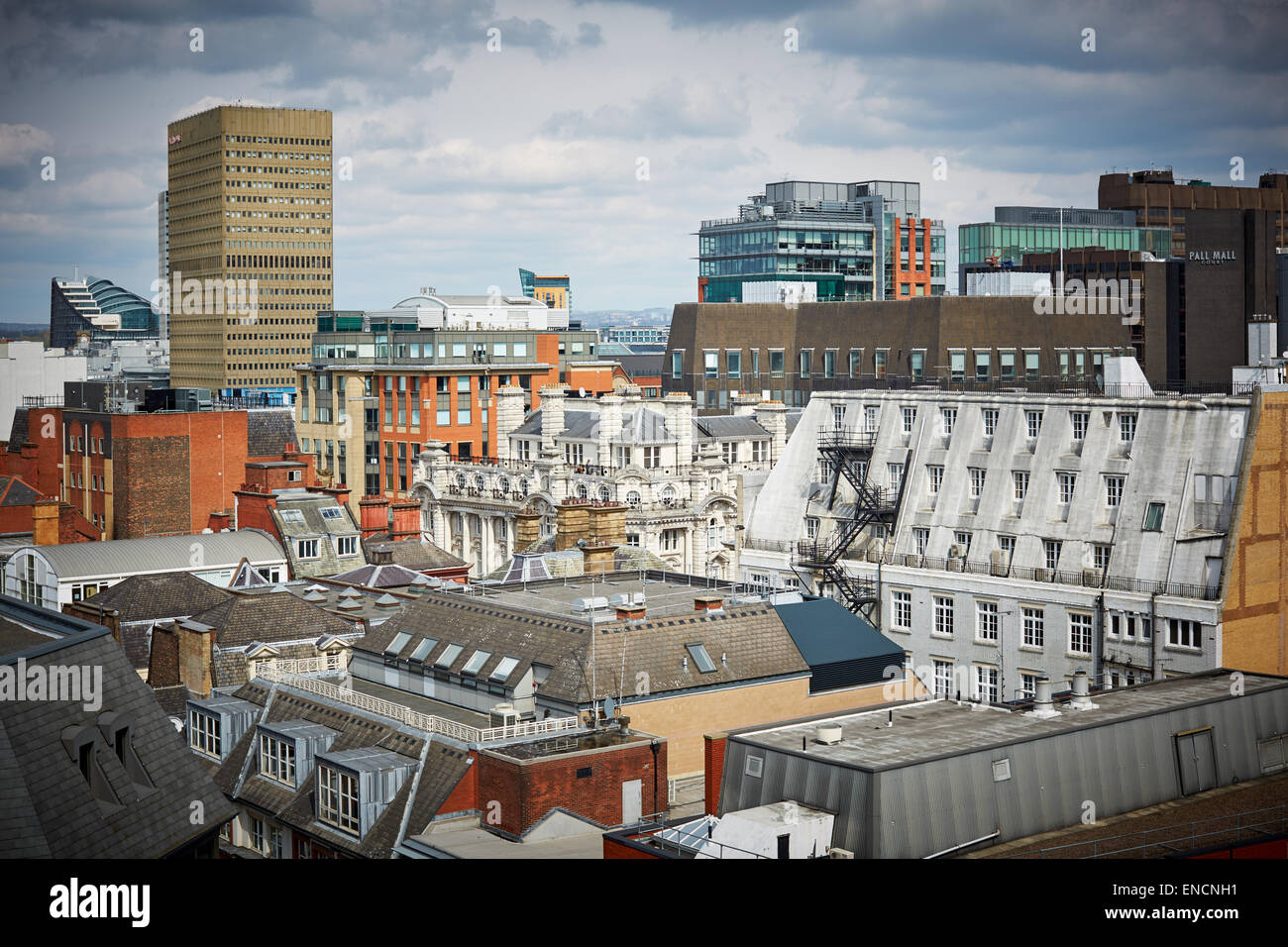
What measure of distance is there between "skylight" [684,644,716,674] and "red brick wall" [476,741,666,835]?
6370 mm

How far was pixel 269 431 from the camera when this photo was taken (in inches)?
5162

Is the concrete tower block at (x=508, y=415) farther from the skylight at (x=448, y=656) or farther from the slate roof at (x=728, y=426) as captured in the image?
the skylight at (x=448, y=656)

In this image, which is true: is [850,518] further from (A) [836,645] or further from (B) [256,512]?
(B) [256,512]

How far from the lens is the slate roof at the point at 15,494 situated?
Result: 90375mm

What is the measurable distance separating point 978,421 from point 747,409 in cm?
4167

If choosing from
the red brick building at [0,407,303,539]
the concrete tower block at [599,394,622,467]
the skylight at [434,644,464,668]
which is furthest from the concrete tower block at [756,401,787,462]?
the skylight at [434,644,464,668]

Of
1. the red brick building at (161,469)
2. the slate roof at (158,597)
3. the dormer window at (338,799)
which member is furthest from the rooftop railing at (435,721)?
the red brick building at (161,469)

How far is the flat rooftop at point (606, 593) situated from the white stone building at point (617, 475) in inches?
835

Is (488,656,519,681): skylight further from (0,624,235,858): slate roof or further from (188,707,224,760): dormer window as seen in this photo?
(0,624,235,858): slate roof

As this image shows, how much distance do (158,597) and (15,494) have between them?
1239 inches

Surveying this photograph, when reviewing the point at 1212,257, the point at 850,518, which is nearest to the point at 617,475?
the point at 850,518

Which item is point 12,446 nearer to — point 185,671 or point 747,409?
point 747,409

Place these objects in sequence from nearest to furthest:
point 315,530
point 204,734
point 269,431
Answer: point 204,734
point 315,530
point 269,431
